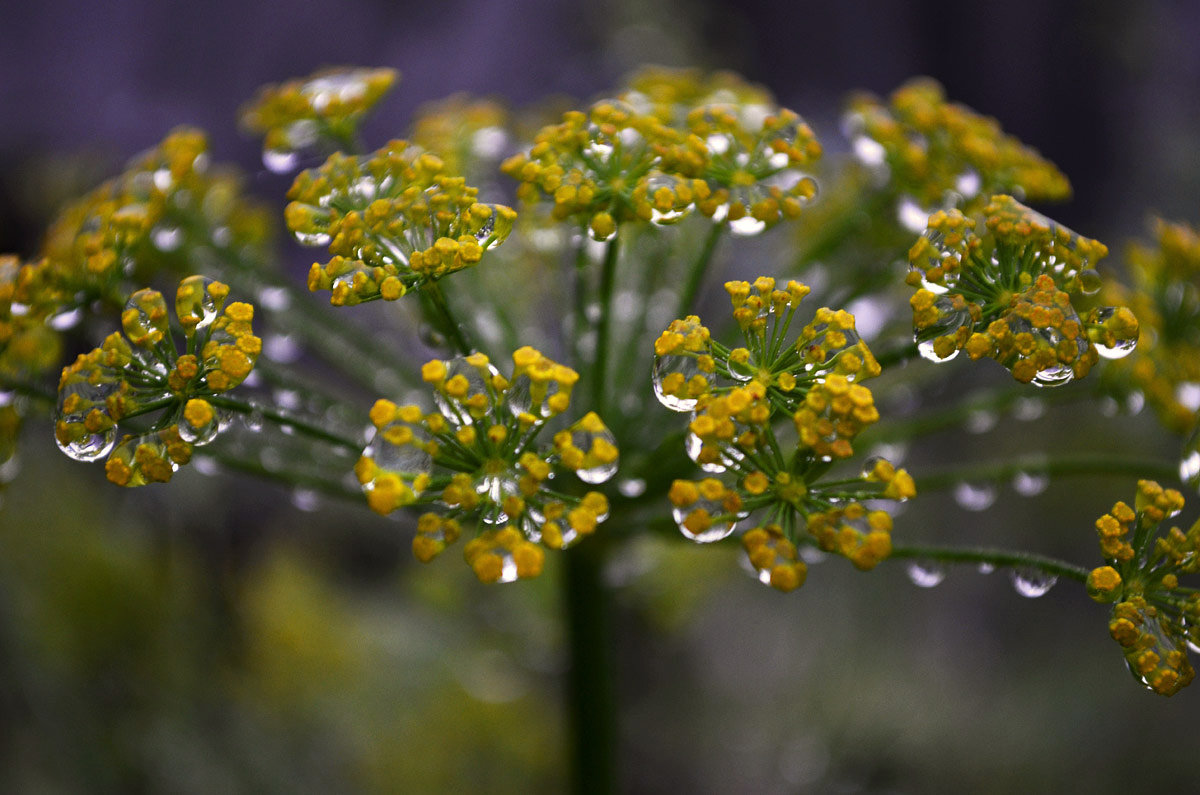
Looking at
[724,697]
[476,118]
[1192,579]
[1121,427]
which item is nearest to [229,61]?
[476,118]

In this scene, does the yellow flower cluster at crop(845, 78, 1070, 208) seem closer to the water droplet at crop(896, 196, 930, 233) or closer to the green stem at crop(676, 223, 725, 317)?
the water droplet at crop(896, 196, 930, 233)

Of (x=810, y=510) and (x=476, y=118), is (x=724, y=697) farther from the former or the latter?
(x=810, y=510)

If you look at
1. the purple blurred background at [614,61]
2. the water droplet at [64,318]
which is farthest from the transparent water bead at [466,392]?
the purple blurred background at [614,61]

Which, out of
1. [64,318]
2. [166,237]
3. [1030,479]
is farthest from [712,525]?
[166,237]

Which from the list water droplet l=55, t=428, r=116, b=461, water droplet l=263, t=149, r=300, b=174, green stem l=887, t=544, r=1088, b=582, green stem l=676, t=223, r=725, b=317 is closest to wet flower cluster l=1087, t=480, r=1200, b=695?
green stem l=887, t=544, r=1088, b=582

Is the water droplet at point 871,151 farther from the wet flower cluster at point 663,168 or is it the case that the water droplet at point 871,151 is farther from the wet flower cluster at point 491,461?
the wet flower cluster at point 491,461

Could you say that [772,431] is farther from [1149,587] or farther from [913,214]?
[913,214]
